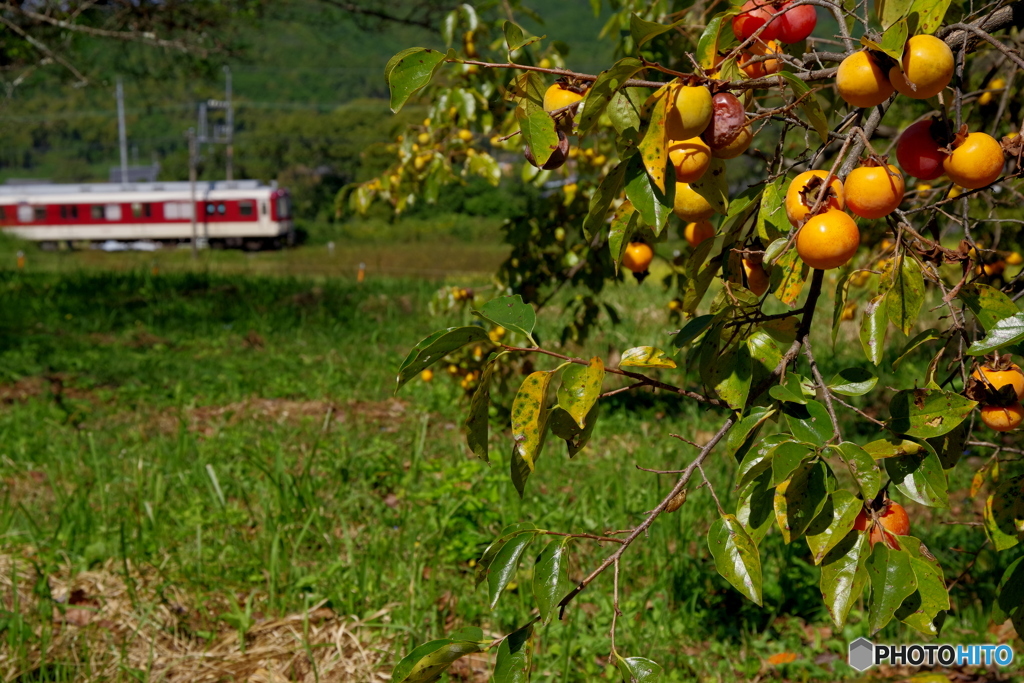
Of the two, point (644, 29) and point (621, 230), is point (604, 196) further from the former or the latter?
point (644, 29)

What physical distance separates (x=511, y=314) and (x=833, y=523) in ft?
1.27

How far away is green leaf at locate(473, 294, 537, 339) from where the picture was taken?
0.87 metres

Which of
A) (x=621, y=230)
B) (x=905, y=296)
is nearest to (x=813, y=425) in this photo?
(x=905, y=296)

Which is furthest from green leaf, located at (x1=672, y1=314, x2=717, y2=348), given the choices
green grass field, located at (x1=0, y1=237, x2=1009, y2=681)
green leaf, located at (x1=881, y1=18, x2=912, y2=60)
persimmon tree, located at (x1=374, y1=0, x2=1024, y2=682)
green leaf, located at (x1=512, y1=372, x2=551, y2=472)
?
green grass field, located at (x1=0, y1=237, x2=1009, y2=681)

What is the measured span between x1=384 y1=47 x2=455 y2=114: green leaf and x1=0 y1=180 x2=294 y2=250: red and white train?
24.2 m

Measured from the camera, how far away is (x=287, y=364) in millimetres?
4965

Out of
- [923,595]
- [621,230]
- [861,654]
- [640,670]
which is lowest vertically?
[861,654]

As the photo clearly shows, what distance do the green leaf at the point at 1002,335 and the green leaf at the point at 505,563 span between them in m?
0.50

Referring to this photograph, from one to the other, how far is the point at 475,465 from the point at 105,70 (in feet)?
22.7

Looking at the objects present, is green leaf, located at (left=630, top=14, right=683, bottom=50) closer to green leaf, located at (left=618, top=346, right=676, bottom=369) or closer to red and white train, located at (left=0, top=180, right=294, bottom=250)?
green leaf, located at (left=618, top=346, right=676, bottom=369)

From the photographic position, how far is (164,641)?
80.1 inches

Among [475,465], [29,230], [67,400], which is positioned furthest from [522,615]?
[29,230]

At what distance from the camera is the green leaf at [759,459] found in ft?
2.68

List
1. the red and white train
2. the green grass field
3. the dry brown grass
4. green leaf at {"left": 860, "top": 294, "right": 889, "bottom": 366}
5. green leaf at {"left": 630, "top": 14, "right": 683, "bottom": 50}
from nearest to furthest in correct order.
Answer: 1. green leaf at {"left": 630, "top": 14, "right": 683, "bottom": 50}
2. green leaf at {"left": 860, "top": 294, "right": 889, "bottom": 366}
3. the dry brown grass
4. the green grass field
5. the red and white train
